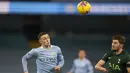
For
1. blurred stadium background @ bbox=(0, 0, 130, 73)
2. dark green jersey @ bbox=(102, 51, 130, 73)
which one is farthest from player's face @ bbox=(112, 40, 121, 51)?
blurred stadium background @ bbox=(0, 0, 130, 73)

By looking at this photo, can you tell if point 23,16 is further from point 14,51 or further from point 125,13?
point 125,13

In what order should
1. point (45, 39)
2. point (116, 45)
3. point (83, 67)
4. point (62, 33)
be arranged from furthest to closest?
1. point (62, 33)
2. point (83, 67)
3. point (45, 39)
4. point (116, 45)

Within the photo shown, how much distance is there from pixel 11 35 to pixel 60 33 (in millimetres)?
1916

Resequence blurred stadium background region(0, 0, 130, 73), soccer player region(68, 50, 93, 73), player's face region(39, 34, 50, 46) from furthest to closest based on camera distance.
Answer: blurred stadium background region(0, 0, 130, 73), soccer player region(68, 50, 93, 73), player's face region(39, 34, 50, 46)

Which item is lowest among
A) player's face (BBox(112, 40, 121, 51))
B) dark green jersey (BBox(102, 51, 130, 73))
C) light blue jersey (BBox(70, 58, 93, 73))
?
light blue jersey (BBox(70, 58, 93, 73))

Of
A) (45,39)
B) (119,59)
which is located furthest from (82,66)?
(119,59)

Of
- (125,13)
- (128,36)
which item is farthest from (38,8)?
(128,36)

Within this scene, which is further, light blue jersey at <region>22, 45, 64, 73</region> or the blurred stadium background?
the blurred stadium background

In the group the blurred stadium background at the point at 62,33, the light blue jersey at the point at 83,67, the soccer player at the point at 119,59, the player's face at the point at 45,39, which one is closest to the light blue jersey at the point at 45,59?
the player's face at the point at 45,39

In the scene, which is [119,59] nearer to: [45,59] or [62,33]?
[45,59]

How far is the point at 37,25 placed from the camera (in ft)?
46.6

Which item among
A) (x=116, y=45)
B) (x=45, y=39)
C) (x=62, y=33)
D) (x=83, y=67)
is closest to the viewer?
(x=116, y=45)

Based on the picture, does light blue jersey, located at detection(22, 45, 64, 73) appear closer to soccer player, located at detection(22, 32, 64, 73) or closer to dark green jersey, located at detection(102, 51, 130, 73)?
soccer player, located at detection(22, 32, 64, 73)

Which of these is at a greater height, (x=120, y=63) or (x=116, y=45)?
(x=116, y=45)
